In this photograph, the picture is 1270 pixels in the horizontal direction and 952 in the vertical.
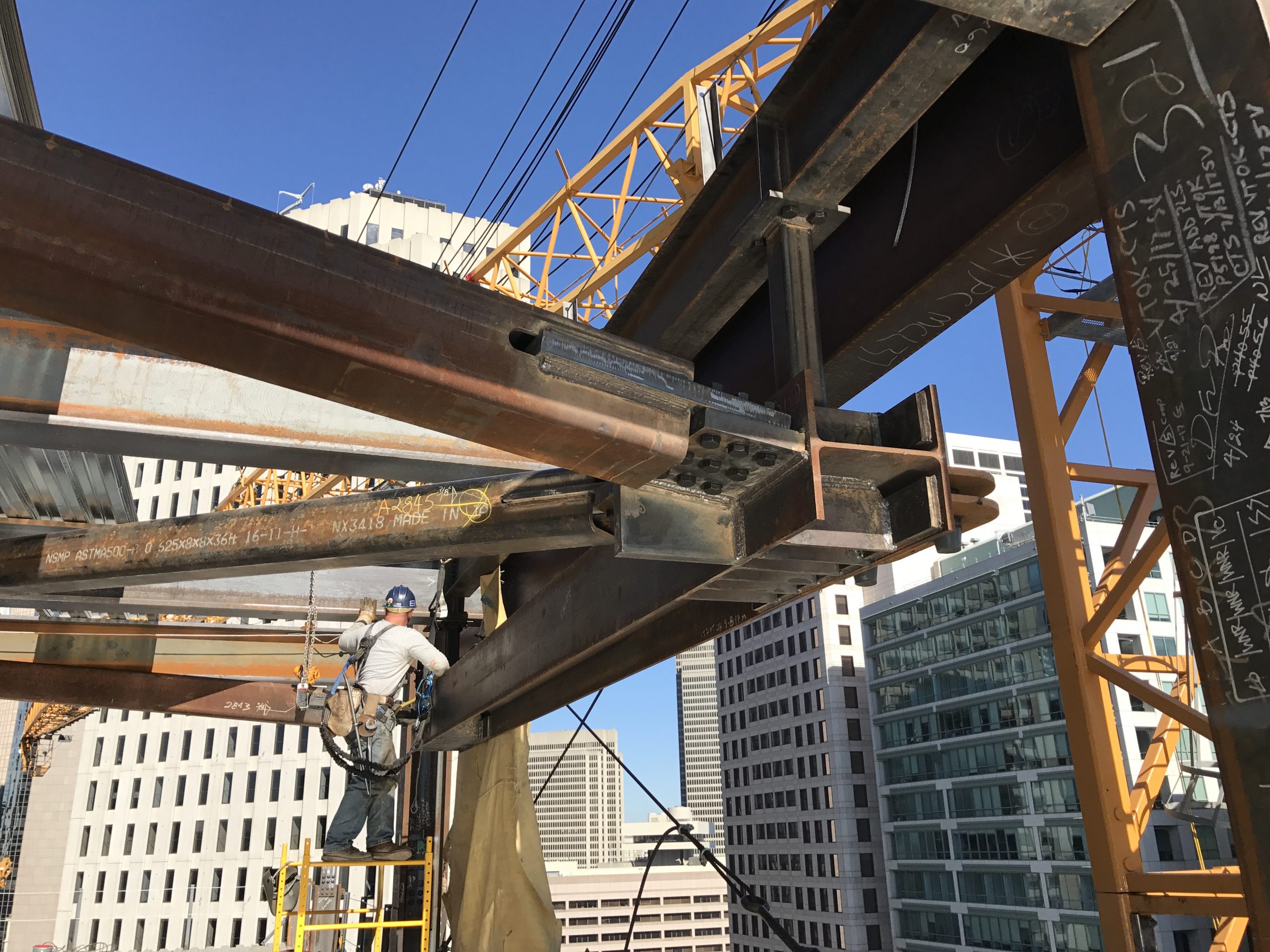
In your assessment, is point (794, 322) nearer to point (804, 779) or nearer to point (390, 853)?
point (390, 853)

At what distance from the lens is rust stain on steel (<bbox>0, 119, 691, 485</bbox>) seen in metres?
2.67

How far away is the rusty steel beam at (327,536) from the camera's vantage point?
460cm

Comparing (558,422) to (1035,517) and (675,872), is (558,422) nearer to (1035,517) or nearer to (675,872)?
(1035,517)

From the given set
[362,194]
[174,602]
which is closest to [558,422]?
[174,602]

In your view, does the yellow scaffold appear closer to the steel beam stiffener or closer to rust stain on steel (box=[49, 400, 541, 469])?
rust stain on steel (box=[49, 400, 541, 469])

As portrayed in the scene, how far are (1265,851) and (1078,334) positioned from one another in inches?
449

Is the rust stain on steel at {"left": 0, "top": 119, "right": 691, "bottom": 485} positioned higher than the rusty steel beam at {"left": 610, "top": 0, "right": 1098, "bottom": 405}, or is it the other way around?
the rusty steel beam at {"left": 610, "top": 0, "right": 1098, "bottom": 405}

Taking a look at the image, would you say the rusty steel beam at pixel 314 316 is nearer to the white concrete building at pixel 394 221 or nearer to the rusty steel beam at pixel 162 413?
the rusty steel beam at pixel 162 413

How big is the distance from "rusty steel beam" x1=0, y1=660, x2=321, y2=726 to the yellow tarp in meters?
2.35

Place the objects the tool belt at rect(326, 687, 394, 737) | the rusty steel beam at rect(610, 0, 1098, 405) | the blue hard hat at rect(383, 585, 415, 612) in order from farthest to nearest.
Answer: the blue hard hat at rect(383, 585, 415, 612), the tool belt at rect(326, 687, 394, 737), the rusty steel beam at rect(610, 0, 1098, 405)

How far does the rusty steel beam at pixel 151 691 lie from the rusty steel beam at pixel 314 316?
7.67 m

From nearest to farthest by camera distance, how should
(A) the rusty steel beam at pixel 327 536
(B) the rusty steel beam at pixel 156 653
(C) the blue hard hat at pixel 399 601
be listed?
(A) the rusty steel beam at pixel 327 536, (C) the blue hard hat at pixel 399 601, (B) the rusty steel beam at pixel 156 653

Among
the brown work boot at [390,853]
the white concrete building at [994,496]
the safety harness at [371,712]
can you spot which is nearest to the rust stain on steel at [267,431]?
the safety harness at [371,712]

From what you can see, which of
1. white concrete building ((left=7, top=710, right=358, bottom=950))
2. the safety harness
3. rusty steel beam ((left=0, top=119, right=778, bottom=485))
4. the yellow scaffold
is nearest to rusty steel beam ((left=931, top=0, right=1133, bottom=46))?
rusty steel beam ((left=0, top=119, right=778, bottom=485))
